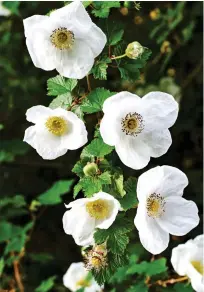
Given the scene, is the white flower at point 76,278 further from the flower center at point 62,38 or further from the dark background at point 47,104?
the flower center at point 62,38

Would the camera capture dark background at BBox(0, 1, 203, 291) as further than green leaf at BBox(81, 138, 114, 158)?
Yes

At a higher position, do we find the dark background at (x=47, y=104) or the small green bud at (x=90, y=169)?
the small green bud at (x=90, y=169)

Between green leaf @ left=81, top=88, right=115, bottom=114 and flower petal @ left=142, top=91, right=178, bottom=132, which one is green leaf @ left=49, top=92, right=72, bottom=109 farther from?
flower petal @ left=142, top=91, right=178, bottom=132

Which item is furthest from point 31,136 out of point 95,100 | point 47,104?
point 47,104

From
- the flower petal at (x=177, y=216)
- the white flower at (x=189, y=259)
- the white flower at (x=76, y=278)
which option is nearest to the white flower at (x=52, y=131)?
the flower petal at (x=177, y=216)

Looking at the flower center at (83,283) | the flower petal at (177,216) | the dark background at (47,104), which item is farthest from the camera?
the dark background at (47,104)

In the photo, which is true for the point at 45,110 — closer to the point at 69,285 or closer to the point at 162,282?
the point at 162,282

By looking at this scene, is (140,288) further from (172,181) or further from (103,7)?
(103,7)

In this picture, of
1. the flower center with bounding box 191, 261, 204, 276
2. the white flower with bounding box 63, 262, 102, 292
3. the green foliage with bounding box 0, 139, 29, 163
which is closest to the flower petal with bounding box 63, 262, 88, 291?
the white flower with bounding box 63, 262, 102, 292
